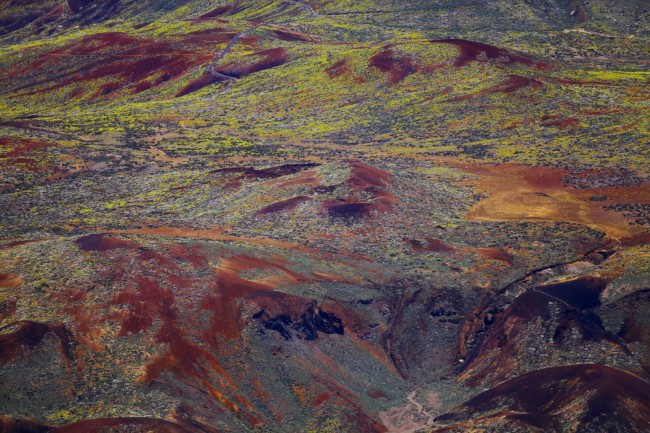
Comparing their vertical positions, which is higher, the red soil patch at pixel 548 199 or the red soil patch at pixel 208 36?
the red soil patch at pixel 208 36

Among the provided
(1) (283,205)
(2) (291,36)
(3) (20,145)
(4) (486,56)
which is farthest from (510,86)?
(3) (20,145)

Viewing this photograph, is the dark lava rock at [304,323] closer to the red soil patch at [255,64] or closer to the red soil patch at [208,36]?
the red soil patch at [255,64]

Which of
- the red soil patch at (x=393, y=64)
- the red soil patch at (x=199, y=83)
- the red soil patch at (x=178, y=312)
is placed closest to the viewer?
the red soil patch at (x=178, y=312)

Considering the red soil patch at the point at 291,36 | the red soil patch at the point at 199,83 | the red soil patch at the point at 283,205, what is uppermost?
the red soil patch at the point at 291,36

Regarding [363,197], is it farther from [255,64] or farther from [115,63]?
[115,63]

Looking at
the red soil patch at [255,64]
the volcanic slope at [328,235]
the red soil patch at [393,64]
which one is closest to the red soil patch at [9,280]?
the volcanic slope at [328,235]

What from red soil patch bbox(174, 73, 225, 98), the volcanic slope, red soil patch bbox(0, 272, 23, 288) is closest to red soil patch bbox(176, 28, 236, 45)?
the volcanic slope
